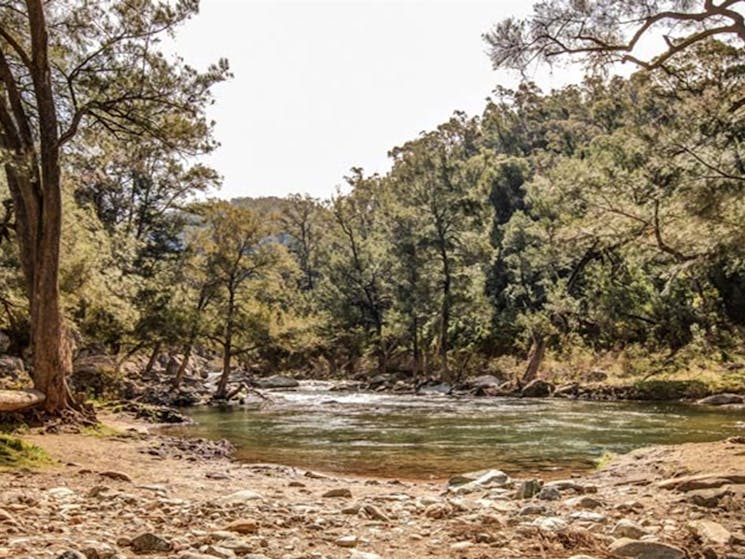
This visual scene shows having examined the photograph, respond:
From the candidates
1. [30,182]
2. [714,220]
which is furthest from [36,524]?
[714,220]

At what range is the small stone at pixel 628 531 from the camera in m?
4.70

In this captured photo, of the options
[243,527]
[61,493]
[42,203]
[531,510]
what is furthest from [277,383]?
[243,527]

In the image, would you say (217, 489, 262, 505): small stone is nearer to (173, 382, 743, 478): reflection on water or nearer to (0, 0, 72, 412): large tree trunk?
(173, 382, 743, 478): reflection on water

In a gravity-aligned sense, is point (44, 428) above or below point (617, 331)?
below

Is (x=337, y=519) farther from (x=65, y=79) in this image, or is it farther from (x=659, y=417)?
(x=659, y=417)

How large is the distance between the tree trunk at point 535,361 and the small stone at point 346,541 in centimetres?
2975

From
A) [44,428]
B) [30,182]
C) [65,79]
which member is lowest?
[44,428]

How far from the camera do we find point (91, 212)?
25391 mm

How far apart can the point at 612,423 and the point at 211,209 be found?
68.4 feet

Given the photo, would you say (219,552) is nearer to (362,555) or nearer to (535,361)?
(362,555)

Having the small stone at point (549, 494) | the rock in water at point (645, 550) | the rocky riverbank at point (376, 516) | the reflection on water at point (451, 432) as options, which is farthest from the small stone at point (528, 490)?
the reflection on water at point (451, 432)

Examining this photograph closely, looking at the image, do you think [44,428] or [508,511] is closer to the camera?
[508,511]

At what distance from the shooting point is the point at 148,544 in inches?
165

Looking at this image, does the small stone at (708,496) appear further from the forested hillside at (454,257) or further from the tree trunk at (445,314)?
the tree trunk at (445,314)
